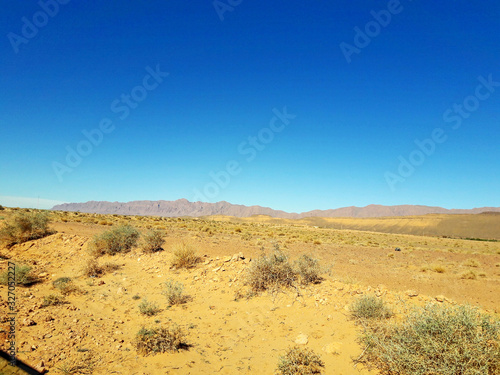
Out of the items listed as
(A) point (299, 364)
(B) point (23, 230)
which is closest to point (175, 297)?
(A) point (299, 364)

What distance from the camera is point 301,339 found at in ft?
19.5

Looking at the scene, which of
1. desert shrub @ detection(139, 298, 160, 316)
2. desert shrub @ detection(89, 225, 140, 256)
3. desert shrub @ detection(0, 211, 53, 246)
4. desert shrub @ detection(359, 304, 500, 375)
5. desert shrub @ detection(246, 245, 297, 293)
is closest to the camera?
desert shrub @ detection(359, 304, 500, 375)

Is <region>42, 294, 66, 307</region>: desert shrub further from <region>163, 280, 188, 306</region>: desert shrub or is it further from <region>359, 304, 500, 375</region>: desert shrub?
<region>359, 304, 500, 375</region>: desert shrub

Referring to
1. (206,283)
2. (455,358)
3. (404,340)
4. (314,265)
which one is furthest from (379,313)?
(206,283)

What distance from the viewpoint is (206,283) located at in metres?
9.73

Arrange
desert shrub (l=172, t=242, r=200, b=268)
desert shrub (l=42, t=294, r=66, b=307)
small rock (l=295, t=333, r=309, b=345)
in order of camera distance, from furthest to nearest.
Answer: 1. desert shrub (l=172, t=242, r=200, b=268)
2. desert shrub (l=42, t=294, r=66, b=307)
3. small rock (l=295, t=333, r=309, b=345)

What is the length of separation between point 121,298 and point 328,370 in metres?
6.84

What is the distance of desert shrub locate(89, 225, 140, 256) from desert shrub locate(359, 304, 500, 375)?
12.7m

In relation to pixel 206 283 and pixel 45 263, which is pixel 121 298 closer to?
pixel 206 283

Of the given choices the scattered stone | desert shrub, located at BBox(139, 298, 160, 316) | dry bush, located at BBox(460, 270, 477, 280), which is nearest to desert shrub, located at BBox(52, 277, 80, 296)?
desert shrub, located at BBox(139, 298, 160, 316)

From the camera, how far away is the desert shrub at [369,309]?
5.96 metres

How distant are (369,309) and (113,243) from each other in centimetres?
1244

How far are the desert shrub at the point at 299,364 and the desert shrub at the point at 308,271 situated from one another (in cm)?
384

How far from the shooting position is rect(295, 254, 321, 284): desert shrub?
8.72 meters
